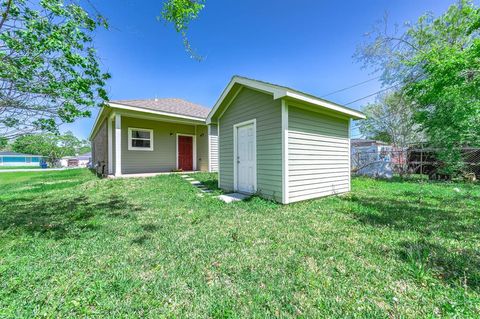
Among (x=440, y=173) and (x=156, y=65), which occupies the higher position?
(x=156, y=65)

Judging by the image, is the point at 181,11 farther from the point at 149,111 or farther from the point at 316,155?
the point at 149,111

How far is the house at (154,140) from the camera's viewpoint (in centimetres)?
904

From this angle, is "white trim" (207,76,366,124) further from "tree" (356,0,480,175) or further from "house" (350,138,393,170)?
"house" (350,138,393,170)

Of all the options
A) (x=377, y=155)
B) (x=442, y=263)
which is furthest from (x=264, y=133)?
(x=377, y=155)

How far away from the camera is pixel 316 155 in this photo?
228 inches

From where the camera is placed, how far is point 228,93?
6.51 metres

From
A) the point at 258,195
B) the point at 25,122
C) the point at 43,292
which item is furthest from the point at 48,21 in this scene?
the point at 258,195

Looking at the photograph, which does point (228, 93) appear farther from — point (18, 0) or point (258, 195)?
point (18, 0)

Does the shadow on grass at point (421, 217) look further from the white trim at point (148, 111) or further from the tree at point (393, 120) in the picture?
the tree at point (393, 120)

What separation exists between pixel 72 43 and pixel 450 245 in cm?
651

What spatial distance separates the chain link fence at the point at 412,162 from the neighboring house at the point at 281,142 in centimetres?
665

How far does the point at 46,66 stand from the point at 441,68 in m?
8.47

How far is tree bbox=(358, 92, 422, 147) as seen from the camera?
19188mm

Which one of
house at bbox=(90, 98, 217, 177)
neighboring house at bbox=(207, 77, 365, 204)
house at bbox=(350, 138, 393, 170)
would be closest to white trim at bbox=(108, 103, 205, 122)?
house at bbox=(90, 98, 217, 177)
